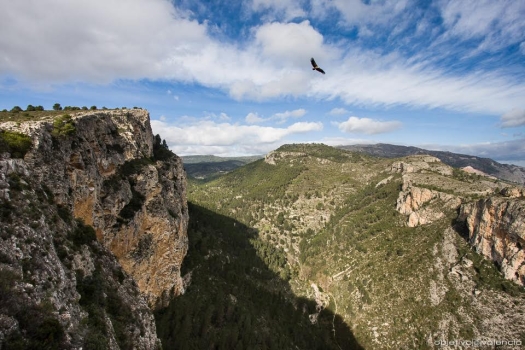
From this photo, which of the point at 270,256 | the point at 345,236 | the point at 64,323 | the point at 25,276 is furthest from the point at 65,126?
the point at 345,236

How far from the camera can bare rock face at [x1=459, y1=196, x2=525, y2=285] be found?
7619 cm

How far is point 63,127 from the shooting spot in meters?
35.0

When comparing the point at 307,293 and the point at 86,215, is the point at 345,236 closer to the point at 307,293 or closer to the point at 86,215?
the point at 307,293

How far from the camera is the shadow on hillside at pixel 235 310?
68.6m

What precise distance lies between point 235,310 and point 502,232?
278ft

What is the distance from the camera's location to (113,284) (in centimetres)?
2461

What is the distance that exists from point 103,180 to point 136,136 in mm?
20855

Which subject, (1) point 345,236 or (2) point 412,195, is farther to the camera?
(1) point 345,236

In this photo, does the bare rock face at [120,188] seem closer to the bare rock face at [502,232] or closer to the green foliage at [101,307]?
the green foliage at [101,307]

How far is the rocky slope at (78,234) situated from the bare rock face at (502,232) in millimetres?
96895

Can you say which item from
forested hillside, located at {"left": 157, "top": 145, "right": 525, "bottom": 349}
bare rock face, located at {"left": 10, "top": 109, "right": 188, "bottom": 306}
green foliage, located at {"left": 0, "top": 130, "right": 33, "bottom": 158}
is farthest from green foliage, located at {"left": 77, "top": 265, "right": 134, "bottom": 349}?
forested hillside, located at {"left": 157, "top": 145, "right": 525, "bottom": 349}

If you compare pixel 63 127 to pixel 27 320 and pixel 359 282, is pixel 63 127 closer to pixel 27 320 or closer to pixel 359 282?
pixel 27 320

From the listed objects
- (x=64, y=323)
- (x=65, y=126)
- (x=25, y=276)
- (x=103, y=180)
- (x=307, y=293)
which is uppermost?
(x=65, y=126)

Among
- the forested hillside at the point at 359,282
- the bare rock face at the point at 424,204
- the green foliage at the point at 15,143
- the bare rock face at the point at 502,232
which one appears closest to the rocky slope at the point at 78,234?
the green foliage at the point at 15,143
